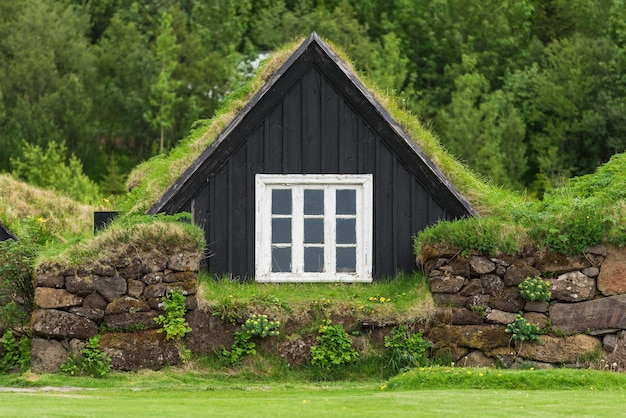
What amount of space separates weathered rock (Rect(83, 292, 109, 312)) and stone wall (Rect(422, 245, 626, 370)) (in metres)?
4.70

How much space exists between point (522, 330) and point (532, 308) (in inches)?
14.9

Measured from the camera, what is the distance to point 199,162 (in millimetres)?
22016

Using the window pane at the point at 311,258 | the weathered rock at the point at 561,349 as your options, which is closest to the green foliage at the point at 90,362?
the window pane at the point at 311,258

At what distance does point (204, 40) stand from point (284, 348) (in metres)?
51.5

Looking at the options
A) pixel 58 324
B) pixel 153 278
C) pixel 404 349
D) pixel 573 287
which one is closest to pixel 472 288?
pixel 404 349

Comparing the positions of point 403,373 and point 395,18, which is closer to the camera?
point 403,373

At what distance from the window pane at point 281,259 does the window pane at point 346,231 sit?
82cm

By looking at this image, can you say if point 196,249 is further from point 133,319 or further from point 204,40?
point 204,40

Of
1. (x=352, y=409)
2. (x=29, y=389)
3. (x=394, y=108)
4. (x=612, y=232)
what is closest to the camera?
(x=352, y=409)

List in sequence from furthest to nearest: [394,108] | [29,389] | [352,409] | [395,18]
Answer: [395,18] < [394,108] < [29,389] < [352,409]

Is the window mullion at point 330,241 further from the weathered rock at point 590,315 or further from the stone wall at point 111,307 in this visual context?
the weathered rock at point 590,315

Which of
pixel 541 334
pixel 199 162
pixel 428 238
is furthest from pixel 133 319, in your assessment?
pixel 541 334

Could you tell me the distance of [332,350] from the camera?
20750 millimetres

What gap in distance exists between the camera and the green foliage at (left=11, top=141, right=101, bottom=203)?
5369 cm
